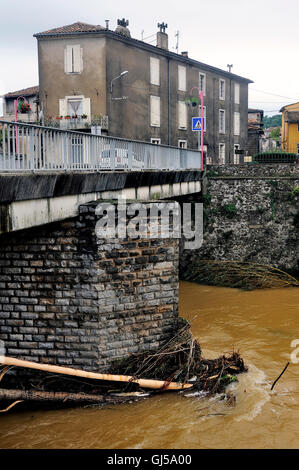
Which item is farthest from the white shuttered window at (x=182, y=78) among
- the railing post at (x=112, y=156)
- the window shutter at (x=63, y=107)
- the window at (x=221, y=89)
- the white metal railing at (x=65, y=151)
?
the railing post at (x=112, y=156)

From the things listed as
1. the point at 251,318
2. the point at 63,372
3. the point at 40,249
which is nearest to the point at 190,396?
the point at 63,372

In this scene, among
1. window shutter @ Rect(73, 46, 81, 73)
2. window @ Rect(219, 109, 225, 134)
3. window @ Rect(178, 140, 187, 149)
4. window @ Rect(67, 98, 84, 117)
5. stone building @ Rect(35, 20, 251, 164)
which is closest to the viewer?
stone building @ Rect(35, 20, 251, 164)

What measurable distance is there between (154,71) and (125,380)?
22.6m

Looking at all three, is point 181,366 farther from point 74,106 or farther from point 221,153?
point 221,153

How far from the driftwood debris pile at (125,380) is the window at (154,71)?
21125 millimetres

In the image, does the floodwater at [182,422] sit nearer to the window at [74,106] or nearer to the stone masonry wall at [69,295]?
the stone masonry wall at [69,295]

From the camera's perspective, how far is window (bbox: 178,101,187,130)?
30516mm

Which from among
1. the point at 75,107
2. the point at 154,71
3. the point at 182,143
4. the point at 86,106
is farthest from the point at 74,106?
the point at 182,143

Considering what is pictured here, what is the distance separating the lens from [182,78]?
30.4m

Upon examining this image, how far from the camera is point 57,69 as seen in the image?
991 inches

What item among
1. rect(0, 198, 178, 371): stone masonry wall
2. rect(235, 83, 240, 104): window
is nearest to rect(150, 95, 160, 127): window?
rect(235, 83, 240, 104): window

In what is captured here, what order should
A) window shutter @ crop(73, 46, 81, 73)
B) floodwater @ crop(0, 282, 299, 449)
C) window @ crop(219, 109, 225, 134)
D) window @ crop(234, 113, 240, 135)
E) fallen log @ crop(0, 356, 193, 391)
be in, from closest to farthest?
floodwater @ crop(0, 282, 299, 449) → fallen log @ crop(0, 356, 193, 391) → window shutter @ crop(73, 46, 81, 73) → window @ crop(219, 109, 225, 134) → window @ crop(234, 113, 240, 135)

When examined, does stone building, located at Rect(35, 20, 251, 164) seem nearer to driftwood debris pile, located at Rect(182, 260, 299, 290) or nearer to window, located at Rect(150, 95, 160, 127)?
window, located at Rect(150, 95, 160, 127)
